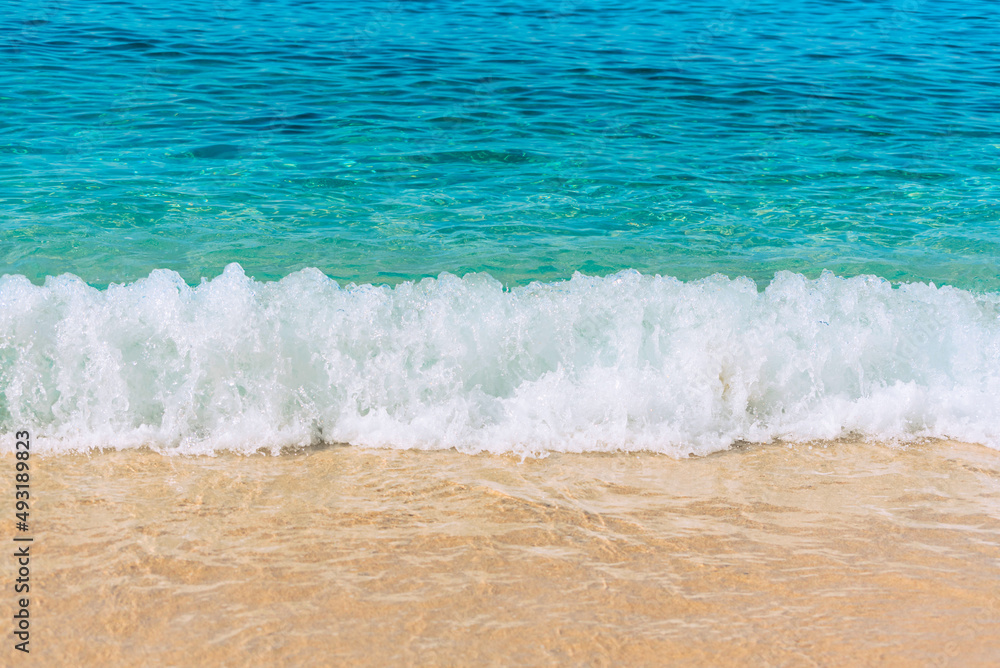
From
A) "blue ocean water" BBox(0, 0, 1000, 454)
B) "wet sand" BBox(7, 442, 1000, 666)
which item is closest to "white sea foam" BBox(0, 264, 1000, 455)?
"blue ocean water" BBox(0, 0, 1000, 454)

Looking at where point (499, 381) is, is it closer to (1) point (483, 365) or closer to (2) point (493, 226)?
(1) point (483, 365)

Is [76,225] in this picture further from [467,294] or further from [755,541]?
[755,541]

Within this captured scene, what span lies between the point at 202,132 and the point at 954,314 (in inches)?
331

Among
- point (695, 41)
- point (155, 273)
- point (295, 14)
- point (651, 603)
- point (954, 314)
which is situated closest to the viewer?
point (651, 603)

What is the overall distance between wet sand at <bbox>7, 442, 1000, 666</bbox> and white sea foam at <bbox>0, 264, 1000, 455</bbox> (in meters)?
0.29

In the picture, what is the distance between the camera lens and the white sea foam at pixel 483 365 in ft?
16.0

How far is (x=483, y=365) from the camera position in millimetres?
5336

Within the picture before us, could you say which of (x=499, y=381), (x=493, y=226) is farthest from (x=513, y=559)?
(x=493, y=226)

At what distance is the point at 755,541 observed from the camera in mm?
3910

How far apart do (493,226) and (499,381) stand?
312 cm

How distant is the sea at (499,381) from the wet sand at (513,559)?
0.02m

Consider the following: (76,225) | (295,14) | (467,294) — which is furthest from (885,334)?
(295,14)

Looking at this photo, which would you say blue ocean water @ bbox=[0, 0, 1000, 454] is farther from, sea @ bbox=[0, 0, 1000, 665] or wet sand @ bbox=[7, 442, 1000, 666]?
wet sand @ bbox=[7, 442, 1000, 666]

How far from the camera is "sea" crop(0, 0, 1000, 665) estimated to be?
11.2 ft
